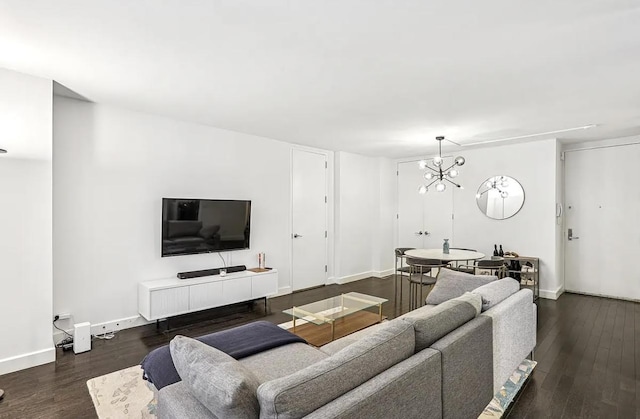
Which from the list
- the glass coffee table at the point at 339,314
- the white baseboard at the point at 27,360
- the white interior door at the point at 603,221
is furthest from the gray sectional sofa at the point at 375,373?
the white interior door at the point at 603,221

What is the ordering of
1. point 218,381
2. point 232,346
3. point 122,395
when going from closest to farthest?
point 218,381, point 232,346, point 122,395

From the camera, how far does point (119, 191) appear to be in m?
3.88

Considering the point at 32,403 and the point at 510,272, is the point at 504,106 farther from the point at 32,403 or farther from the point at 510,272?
the point at 32,403

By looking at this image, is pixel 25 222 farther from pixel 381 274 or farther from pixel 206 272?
pixel 381 274

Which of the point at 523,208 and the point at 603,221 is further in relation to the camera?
the point at 523,208

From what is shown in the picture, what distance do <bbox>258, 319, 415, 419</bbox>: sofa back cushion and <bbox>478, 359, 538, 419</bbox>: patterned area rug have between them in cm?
113

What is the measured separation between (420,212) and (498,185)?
5.12ft

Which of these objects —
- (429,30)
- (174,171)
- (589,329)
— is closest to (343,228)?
(174,171)

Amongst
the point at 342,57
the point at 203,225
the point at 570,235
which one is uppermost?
the point at 342,57

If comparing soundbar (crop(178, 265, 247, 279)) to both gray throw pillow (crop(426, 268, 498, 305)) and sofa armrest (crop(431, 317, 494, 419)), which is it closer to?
gray throw pillow (crop(426, 268, 498, 305))

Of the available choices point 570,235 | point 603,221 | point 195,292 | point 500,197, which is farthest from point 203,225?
point 603,221

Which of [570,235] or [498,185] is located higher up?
[498,185]

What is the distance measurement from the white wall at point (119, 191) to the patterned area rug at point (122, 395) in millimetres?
1236

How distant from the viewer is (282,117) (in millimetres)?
4129
